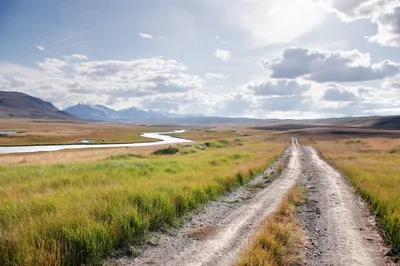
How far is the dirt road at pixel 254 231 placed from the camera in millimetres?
8617

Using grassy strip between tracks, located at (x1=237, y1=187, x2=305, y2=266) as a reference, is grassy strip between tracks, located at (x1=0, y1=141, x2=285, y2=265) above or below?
above

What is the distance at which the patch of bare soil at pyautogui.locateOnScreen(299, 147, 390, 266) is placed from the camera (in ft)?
28.6

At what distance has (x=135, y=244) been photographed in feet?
31.6

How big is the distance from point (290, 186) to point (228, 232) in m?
11.0

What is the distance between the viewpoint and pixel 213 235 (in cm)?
1048

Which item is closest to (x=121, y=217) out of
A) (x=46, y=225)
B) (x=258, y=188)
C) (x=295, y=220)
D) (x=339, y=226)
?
(x=46, y=225)

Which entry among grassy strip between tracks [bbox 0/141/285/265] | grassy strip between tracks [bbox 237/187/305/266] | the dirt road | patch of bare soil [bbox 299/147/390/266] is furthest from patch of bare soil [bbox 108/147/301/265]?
patch of bare soil [bbox 299/147/390/266]

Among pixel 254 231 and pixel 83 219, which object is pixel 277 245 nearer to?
pixel 254 231

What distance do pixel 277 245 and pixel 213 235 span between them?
243 cm

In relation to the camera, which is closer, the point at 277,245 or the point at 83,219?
the point at 277,245

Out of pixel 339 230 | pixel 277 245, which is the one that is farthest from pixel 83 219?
pixel 339 230

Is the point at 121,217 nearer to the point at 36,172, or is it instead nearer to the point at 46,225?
the point at 46,225

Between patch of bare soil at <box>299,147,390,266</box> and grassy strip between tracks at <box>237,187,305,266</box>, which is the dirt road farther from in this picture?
grassy strip between tracks at <box>237,187,305,266</box>

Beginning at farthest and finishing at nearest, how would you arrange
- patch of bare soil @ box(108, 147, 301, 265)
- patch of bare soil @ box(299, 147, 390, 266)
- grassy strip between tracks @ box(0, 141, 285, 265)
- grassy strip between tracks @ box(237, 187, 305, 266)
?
patch of bare soil @ box(299, 147, 390, 266)
patch of bare soil @ box(108, 147, 301, 265)
grassy strip between tracks @ box(237, 187, 305, 266)
grassy strip between tracks @ box(0, 141, 285, 265)
